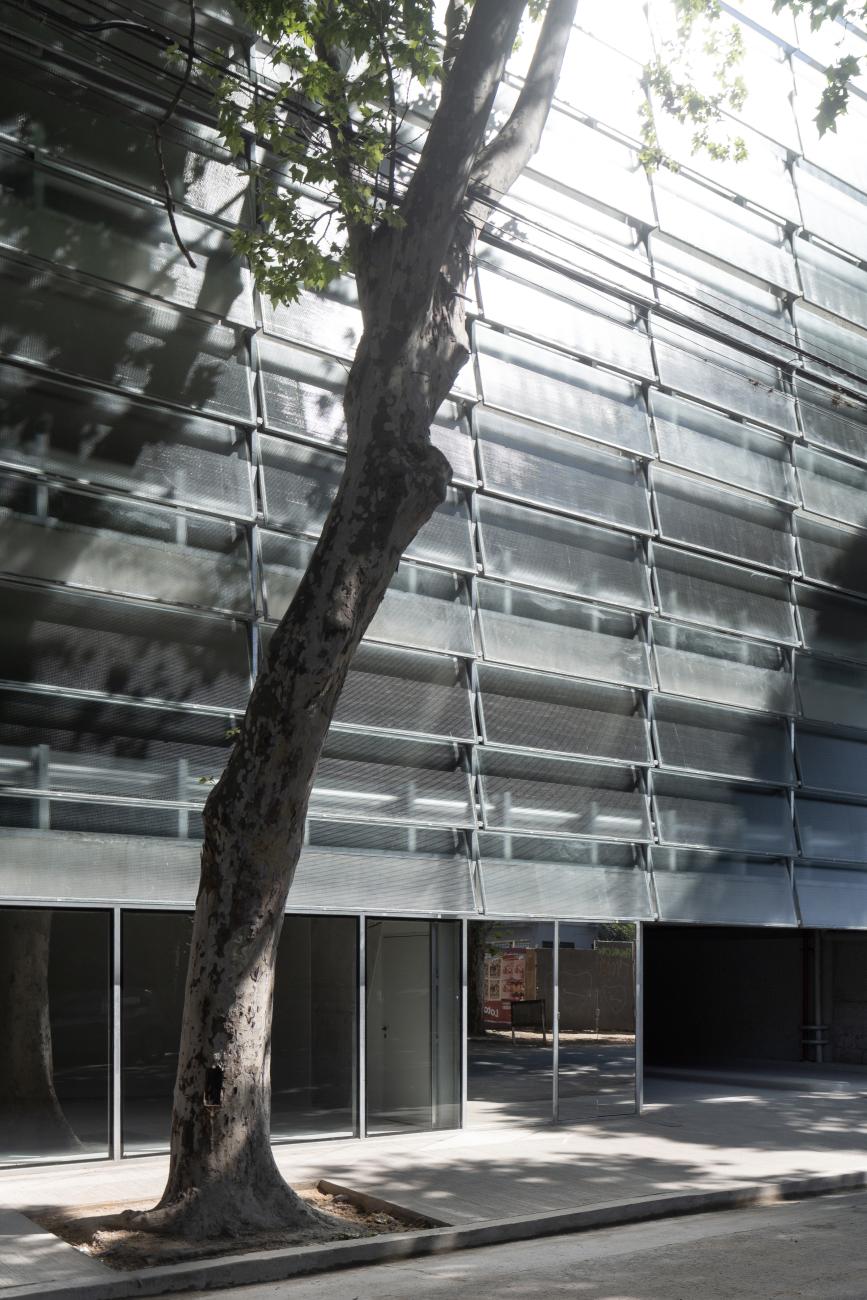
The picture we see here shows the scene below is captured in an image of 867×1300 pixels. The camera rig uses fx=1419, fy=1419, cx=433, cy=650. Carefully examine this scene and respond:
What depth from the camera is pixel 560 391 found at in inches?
642

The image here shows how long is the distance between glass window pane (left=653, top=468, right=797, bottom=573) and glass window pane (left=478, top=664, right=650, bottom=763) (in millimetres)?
2289

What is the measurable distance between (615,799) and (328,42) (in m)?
8.58

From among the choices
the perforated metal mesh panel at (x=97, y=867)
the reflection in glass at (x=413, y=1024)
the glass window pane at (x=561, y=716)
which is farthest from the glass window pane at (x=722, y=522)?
the perforated metal mesh panel at (x=97, y=867)

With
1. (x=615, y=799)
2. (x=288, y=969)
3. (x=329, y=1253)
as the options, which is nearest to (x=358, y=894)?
(x=288, y=969)

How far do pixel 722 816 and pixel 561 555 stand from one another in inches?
153

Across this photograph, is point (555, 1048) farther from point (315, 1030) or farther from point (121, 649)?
point (121, 649)

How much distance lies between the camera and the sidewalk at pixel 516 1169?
33.7 ft

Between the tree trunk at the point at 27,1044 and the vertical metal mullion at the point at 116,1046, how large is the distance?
387 mm

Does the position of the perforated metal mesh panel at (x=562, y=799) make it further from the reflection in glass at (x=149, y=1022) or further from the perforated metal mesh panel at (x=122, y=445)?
the perforated metal mesh panel at (x=122, y=445)

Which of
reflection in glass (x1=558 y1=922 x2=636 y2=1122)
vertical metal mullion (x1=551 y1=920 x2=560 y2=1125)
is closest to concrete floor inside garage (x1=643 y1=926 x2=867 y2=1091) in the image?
reflection in glass (x1=558 y1=922 x2=636 y2=1122)

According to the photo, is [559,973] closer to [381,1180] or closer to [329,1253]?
[381,1180]

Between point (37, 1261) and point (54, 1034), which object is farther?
point (54, 1034)

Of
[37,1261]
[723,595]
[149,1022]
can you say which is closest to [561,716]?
[723,595]

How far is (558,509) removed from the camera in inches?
631
